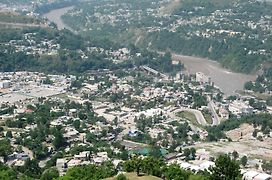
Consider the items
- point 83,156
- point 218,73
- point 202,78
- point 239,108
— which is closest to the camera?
point 83,156

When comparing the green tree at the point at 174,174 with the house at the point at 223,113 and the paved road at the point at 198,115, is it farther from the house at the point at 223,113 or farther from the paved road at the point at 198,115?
the house at the point at 223,113

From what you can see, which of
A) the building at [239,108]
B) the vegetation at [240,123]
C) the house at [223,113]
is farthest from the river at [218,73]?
the vegetation at [240,123]

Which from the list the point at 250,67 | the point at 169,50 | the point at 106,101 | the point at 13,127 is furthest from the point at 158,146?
the point at 169,50

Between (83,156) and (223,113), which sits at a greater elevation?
(83,156)

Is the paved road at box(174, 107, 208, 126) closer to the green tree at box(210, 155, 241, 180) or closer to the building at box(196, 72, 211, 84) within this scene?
the building at box(196, 72, 211, 84)

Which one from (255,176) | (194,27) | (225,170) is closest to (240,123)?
(255,176)

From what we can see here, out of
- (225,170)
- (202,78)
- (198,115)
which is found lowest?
(198,115)

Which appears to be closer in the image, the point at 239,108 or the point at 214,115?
the point at 214,115

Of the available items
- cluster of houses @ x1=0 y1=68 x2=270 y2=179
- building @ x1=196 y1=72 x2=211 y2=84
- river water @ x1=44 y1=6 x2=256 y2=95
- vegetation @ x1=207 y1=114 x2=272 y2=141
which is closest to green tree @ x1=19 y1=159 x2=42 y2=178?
cluster of houses @ x1=0 y1=68 x2=270 y2=179

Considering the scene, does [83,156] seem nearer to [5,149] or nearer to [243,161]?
[5,149]
